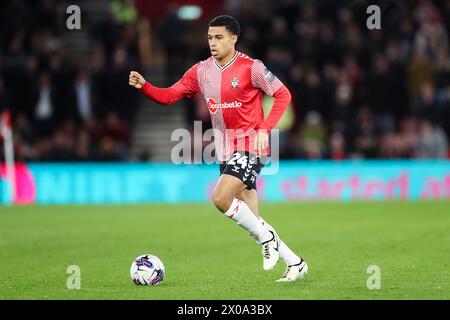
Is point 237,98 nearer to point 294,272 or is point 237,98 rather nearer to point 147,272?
point 294,272

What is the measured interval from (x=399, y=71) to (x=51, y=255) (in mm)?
13118

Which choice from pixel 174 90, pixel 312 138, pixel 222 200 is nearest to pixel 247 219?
pixel 222 200

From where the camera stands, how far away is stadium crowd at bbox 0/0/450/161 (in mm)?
23406

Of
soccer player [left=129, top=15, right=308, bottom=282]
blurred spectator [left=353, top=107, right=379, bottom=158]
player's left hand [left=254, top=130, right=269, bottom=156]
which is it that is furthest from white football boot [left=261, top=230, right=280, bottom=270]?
blurred spectator [left=353, top=107, right=379, bottom=158]

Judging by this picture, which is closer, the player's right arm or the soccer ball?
the soccer ball

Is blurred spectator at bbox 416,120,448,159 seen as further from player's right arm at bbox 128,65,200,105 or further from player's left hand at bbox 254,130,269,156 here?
player's left hand at bbox 254,130,269,156

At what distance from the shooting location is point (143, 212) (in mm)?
19609

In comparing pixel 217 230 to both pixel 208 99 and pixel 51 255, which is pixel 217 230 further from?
pixel 208 99

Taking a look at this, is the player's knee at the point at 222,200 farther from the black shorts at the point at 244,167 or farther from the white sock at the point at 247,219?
the black shorts at the point at 244,167

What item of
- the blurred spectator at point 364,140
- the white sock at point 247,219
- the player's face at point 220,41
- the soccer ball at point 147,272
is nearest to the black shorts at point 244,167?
the white sock at point 247,219

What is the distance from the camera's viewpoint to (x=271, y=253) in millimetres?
9883

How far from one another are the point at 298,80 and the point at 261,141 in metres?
14.2

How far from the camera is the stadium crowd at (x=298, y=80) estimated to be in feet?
76.8
